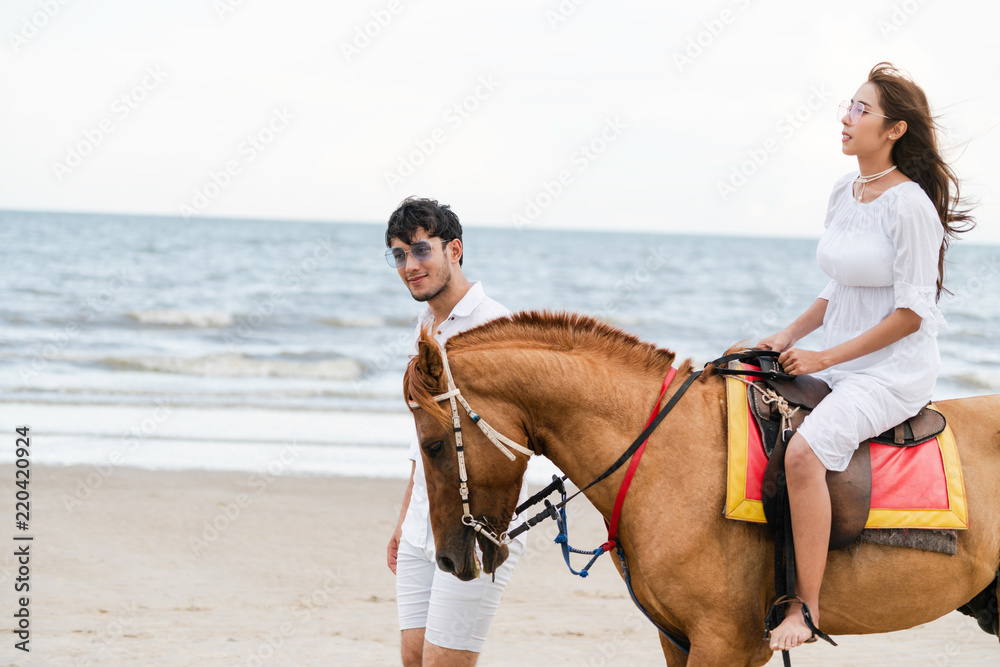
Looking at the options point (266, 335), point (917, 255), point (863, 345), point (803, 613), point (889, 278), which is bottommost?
point (266, 335)

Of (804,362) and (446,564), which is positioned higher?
(804,362)

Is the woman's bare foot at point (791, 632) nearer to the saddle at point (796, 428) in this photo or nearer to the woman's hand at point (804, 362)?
the saddle at point (796, 428)

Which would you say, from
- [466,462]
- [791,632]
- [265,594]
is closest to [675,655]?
[791,632]

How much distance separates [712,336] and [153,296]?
53.2 feet

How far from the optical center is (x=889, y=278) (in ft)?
8.02

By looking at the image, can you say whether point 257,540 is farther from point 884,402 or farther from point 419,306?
point 419,306

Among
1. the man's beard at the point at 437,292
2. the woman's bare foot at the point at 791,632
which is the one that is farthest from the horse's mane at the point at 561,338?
the woman's bare foot at the point at 791,632

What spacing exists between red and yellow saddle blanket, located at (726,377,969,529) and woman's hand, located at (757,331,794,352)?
39 cm

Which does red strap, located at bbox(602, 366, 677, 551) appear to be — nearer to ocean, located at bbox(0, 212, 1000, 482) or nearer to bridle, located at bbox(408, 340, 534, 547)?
bridle, located at bbox(408, 340, 534, 547)

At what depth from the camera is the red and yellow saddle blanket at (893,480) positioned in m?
2.39

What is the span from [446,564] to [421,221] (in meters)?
1.23

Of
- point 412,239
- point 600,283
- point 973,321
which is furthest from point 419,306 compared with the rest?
point 412,239

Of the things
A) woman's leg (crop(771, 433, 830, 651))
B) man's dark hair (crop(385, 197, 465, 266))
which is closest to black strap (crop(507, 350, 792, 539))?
woman's leg (crop(771, 433, 830, 651))

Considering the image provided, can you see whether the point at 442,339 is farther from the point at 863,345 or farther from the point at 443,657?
the point at 863,345
